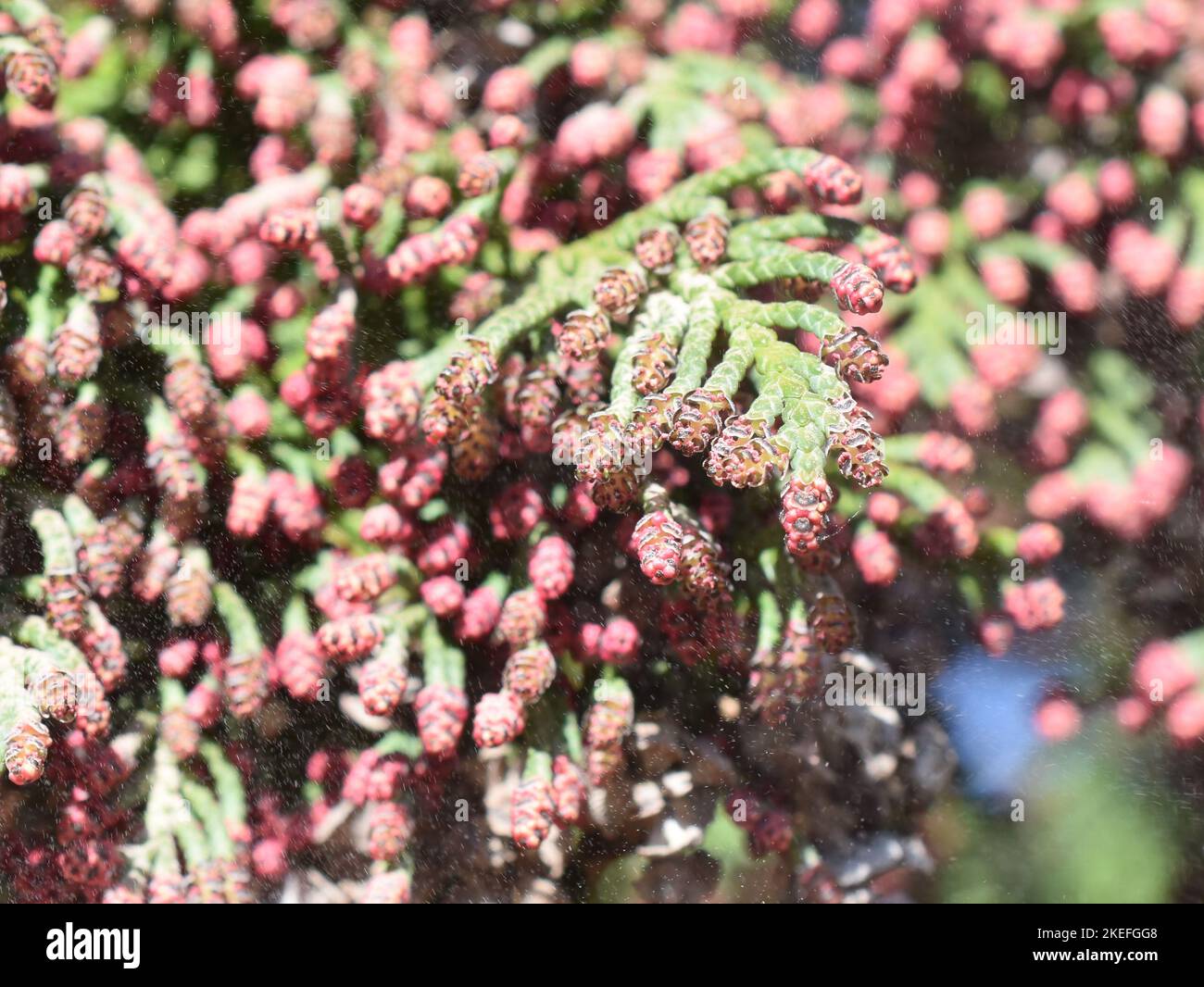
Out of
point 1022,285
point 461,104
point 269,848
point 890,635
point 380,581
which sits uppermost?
point 461,104

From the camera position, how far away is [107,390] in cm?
85

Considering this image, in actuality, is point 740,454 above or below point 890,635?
above

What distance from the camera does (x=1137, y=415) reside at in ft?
3.30

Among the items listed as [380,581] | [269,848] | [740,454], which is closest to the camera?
[740,454]

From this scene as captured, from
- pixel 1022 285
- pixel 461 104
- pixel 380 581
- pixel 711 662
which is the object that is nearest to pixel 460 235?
pixel 461 104

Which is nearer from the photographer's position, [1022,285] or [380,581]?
[380,581]

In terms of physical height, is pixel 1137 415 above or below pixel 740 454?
below

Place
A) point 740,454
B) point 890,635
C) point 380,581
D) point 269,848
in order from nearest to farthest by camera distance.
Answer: point 740,454 < point 380,581 < point 269,848 < point 890,635

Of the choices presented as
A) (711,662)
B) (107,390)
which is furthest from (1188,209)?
(107,390)

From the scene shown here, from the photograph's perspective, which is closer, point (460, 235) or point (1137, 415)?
point (460, 235)

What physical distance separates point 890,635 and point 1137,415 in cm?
29

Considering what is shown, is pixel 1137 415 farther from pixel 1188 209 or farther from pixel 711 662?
pixel 711 662

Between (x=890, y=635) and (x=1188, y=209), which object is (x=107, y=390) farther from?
(x=1188, y=209)

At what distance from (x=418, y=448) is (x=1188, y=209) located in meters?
0.67
